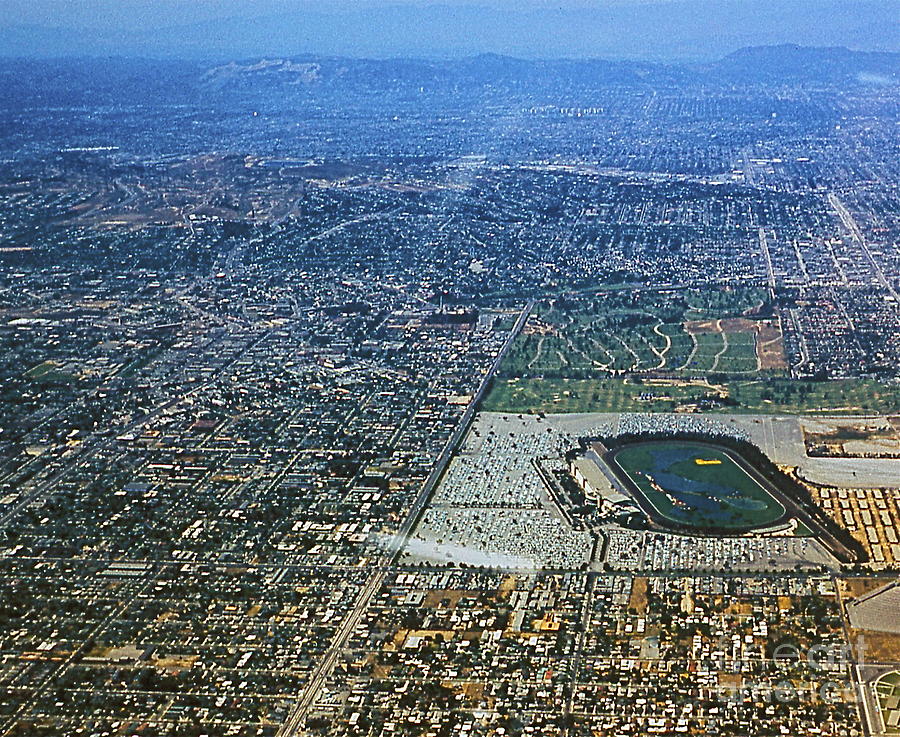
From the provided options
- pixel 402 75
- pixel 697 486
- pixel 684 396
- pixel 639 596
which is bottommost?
pixel 402 75

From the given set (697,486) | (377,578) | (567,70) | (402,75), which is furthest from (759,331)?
(567,70)

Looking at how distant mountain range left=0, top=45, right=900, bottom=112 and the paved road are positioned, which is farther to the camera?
distant mountain range left=0, top=45, right=900, bottom=112

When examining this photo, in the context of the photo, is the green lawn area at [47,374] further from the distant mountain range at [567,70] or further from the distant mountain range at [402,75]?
the distant mountain range at [567,70]

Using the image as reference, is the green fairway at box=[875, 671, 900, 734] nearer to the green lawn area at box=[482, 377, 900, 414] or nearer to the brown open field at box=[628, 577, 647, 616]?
the brown open field at box=[628, 577, 647, 616]

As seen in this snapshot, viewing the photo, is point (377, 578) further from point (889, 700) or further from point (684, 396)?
point (684, 396)

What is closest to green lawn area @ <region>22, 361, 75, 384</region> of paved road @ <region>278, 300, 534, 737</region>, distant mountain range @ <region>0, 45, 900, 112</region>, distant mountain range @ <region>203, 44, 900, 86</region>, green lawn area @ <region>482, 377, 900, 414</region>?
paved road @ <region>278, 300, 534, 737</region>
